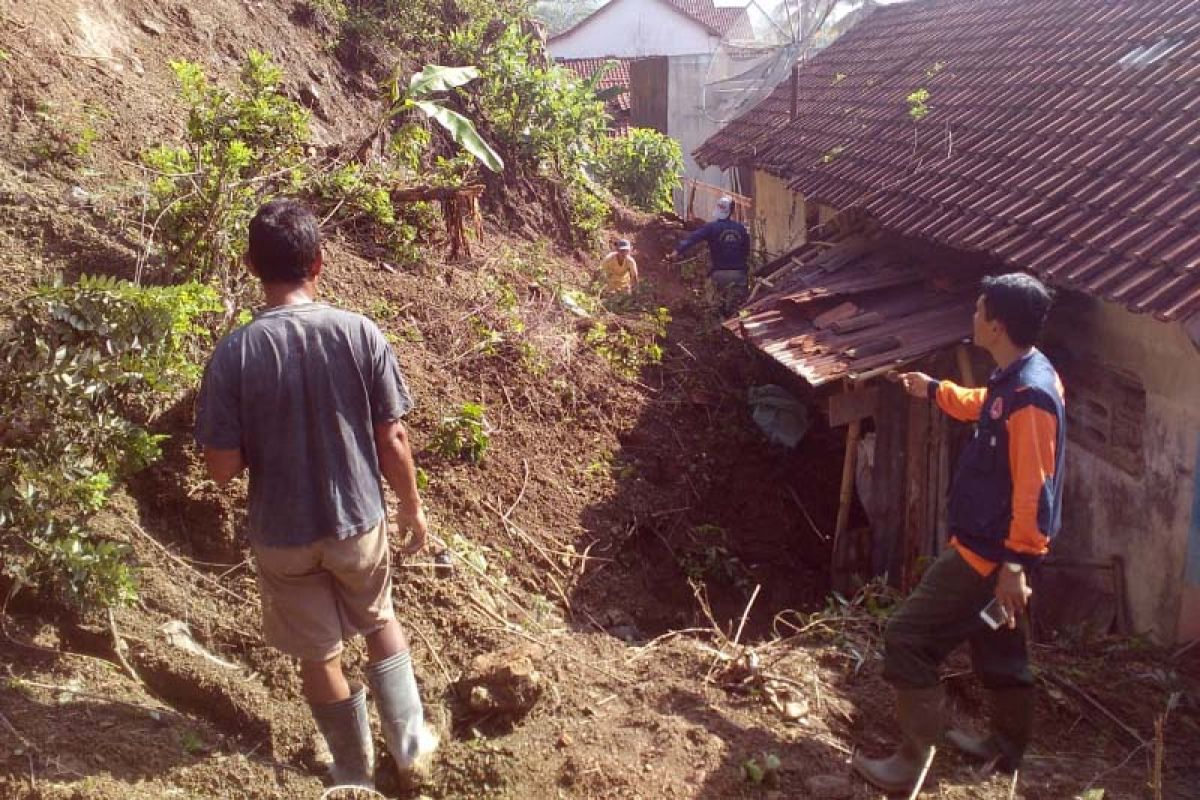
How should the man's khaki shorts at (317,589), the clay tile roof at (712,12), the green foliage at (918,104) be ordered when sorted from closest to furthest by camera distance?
the man's khaki shorts at (317,589)
the green foliage at (918,104)
the clay tile roof at (712,12)

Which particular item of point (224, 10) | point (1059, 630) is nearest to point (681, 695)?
point (1059, 630)

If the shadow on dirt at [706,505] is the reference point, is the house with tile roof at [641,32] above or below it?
above

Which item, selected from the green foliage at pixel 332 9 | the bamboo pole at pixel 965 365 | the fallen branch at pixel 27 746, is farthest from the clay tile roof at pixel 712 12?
the fallen branch at pixel 27 746

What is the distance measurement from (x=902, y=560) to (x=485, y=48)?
28.9ft

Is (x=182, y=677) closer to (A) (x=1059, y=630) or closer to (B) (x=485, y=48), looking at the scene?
(A) (x=1059, y=630)

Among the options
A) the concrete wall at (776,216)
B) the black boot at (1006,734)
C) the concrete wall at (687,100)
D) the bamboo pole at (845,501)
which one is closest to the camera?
the black boot at (1006,734)

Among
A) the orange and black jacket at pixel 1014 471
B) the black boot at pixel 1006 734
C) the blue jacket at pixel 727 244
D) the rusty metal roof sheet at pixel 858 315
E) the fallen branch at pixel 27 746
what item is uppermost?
the blue jacket at pixel 727 244

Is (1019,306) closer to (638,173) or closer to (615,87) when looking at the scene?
(638,173)

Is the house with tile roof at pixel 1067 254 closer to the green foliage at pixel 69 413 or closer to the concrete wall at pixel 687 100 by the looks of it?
the green foliage at pixel 69 413

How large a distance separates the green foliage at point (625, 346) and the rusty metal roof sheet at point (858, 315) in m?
1.11

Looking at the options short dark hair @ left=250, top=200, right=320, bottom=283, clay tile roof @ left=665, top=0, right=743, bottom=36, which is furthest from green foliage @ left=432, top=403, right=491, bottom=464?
clay tile roof @ left=665, top=0, right=743, bottom=36

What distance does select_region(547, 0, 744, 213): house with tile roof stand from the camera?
2489 cm

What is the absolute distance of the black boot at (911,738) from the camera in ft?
11.7

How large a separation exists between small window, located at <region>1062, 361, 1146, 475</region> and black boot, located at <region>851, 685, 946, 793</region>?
2991 millimetres
